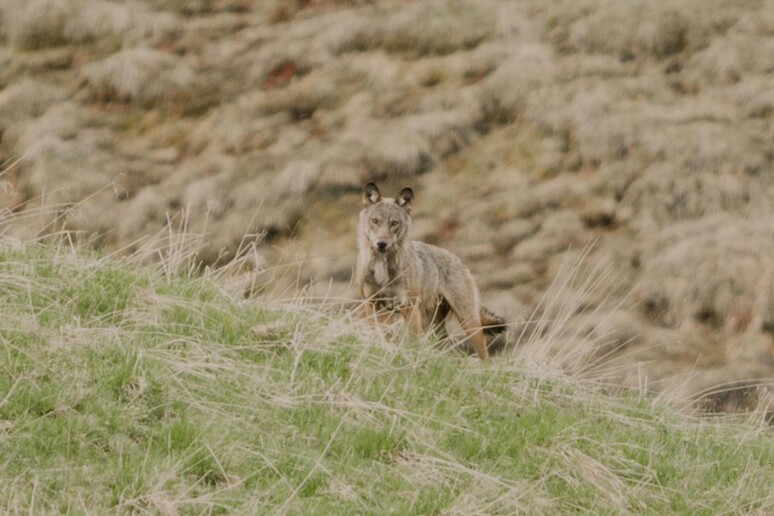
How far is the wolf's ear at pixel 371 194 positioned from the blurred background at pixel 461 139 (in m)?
3.29

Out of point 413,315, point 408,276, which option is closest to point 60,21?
point 408,276

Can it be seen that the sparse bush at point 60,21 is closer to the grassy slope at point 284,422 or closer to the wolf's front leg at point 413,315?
the wolf's front leg at point 413,315

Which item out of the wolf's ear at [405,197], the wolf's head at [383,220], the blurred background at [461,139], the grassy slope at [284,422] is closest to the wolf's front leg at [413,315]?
the wolf's head at [383,220]

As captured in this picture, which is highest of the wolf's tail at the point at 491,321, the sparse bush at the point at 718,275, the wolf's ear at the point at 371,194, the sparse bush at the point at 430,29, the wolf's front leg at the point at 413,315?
the sparse bush at the point at 430,29

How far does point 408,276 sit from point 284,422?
229 inches

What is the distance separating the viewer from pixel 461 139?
73.0 ft

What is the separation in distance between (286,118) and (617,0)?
6307 millimetres

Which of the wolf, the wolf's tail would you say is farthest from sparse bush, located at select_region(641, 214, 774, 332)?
the wolf

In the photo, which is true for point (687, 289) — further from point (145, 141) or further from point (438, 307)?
point (145, 141)

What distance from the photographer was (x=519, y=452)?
7.13m

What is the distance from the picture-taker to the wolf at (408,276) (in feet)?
40.8

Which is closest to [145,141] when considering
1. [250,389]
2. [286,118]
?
[286,118]

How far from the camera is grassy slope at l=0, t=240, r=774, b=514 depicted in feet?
20.4

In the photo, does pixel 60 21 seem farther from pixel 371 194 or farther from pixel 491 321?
pixel 491 321
